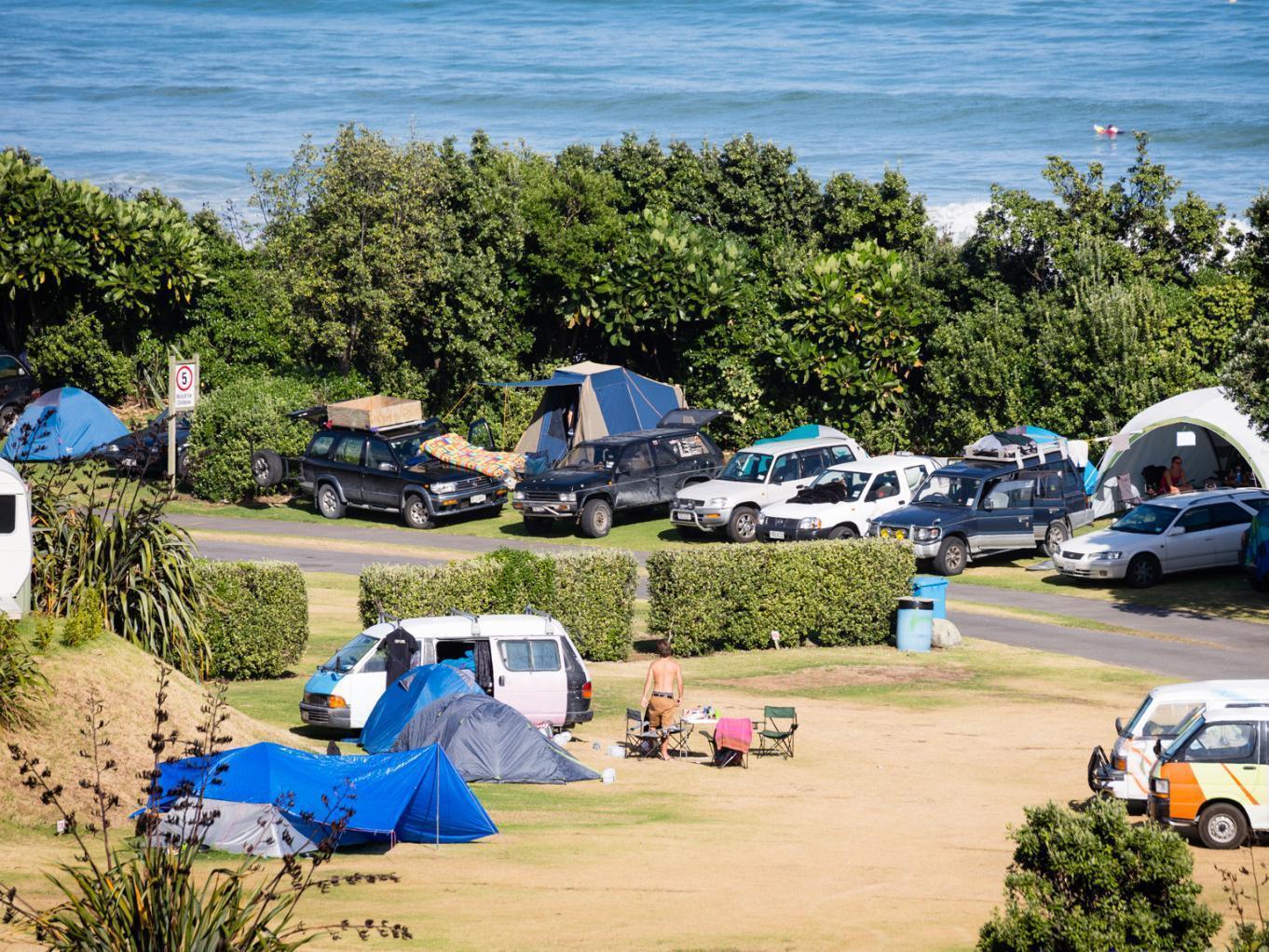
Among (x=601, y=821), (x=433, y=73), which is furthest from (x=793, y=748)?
(x=433, y=73)

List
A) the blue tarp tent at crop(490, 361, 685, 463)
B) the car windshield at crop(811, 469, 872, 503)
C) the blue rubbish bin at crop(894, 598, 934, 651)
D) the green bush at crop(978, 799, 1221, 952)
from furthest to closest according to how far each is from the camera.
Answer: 1. the blue tarp tent at crop(490, 361, 685, 463)
2. the car windshield at crop(811, 469, 872, 503)
3. the blue rubbish bin at crop(894, 598, 934, 651)
4. the green bush at crop(978, 799, 1221, 952)

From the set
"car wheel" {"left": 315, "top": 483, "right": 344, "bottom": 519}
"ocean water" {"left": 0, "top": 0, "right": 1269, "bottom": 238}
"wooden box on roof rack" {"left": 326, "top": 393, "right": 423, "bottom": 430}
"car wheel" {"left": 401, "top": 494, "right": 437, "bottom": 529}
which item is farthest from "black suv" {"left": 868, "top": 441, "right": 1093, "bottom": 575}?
"ocean water" {"left": 0, "top": 0, "right": 1269, "bottom": 238}

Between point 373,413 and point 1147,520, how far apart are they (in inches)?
631

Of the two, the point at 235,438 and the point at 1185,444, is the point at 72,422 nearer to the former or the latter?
the point at 235,438

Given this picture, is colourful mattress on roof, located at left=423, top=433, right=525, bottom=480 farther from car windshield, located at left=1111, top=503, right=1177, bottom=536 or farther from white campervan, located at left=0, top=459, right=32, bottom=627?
white campervan, located at left=0, top=459, right=32, bottom=627

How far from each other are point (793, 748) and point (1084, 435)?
17588 mm

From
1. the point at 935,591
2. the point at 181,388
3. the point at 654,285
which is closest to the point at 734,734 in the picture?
the point at 935,591

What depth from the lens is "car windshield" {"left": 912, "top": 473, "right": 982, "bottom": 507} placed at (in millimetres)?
28500

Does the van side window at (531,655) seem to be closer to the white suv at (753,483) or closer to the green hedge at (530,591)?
the green hedge at (530,591)

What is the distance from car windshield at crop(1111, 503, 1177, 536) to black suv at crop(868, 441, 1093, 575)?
4.06 feet

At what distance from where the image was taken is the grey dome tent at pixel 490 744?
53.7 feet

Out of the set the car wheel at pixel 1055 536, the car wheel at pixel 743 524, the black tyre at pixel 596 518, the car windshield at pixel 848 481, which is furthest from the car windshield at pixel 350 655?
the car wheel at pixel 1055 536

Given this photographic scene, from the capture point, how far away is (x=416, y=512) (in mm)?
32656

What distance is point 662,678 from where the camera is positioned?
17875 millimetres
